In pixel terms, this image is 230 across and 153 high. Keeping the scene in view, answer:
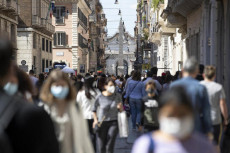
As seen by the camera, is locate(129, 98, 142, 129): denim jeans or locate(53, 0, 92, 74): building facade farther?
locate(53, 0, 92, 74): building facade

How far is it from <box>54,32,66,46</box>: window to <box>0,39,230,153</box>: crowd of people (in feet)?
182

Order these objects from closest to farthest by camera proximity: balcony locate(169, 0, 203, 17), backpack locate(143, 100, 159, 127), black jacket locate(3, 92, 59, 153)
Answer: black jacket locate(3, 92, 59, 153) → backpack locate(143, 100, 159, 127) → balcony locate(169, 0, 203, 17)

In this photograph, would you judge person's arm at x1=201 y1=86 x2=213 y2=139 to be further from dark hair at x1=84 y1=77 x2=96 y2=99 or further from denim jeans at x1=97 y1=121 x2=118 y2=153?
dark hair at x1=84 y1=77 x2=96 y2=99

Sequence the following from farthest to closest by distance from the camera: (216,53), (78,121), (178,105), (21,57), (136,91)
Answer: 1. (21,57)
2. (216,53)
3. (136,91)
4. (78,121)
5. (178,105)

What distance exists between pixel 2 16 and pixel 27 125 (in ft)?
116

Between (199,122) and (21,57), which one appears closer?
(199,122)

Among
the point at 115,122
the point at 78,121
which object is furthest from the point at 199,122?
the point at 115,122

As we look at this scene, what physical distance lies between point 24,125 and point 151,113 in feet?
24.7

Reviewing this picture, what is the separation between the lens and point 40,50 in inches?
2021

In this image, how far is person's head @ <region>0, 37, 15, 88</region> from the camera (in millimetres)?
3090

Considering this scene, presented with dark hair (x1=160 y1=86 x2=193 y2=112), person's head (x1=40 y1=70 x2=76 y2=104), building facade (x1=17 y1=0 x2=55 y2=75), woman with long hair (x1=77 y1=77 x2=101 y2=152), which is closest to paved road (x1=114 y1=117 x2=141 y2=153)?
woman with long hair (x1=77 y1=77 x2=101 y2=152)

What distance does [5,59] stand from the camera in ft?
10.2

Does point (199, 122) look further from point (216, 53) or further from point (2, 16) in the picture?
point (2, 16)

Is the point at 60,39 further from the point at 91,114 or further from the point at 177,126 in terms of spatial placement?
the point at 177,126
